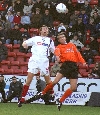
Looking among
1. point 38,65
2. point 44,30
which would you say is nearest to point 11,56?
point 38,65

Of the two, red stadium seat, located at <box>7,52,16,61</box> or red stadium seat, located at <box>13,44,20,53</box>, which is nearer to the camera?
red stadium seat, located at <box>7,52,16,61</box>

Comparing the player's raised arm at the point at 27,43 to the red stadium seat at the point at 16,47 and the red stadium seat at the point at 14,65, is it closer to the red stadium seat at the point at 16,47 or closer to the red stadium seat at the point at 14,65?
the red stadium seat at the point at 14,65

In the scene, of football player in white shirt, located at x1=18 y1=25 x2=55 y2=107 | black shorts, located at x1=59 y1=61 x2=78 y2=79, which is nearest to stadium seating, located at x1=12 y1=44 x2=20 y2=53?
football player in white shirt, located at x1=18 y1=25 x2=55 y2=107

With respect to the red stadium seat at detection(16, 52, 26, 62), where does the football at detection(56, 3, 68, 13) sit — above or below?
above

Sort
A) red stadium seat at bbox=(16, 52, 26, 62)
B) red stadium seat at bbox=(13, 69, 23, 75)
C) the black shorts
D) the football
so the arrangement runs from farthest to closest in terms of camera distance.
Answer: the football < red stadium seat at bbox=(16, 52, 26, 62) < red stadium seat at bbox=(13, 69, 23, 75) < the black shorts

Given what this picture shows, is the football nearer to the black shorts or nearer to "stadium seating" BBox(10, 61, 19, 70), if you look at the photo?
"stadium seating" BBox(10, 61, 19, 70)

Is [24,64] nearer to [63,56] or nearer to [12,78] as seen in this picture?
[12,78]

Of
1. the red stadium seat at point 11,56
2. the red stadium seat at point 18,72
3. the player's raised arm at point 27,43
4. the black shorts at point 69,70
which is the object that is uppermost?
the player's raised arm at point 27,43

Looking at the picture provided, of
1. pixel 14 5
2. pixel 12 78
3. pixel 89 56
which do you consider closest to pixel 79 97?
pixel 12 78

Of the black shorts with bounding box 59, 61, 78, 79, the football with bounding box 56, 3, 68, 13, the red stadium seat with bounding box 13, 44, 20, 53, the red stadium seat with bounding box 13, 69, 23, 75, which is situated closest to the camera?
the black shorts with bounding box 59, 61, 78, 79

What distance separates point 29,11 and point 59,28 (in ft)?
A: 6.99

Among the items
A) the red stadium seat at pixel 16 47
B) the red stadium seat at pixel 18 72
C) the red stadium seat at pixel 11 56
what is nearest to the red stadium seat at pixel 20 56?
the red stadium seat at pixel 11 56

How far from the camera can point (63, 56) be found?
12.8 metres

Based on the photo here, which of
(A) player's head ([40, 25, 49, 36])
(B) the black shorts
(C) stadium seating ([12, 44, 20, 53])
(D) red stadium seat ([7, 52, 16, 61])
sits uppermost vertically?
(A) player's head ([40, 25, 49, 36])
